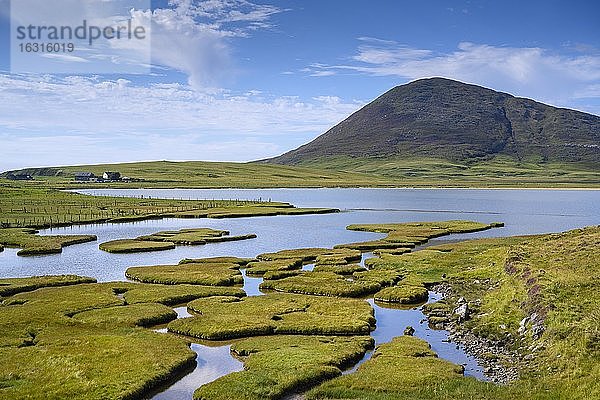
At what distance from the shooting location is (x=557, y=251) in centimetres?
6356

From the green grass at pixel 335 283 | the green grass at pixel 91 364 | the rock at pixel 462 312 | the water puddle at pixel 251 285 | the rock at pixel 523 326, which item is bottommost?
the water puddle at pixel 251 285

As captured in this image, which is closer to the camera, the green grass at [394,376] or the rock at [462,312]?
the green grass at [394,376]

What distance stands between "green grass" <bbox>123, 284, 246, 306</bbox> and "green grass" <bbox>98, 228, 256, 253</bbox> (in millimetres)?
34224

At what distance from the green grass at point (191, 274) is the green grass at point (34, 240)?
24424 mm

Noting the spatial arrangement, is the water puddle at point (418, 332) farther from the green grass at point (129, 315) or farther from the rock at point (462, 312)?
the green grass at point (129, 315)

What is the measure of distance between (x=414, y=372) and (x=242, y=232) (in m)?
91.0

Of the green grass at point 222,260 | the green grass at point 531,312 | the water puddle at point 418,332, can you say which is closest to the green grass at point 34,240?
the green grass at point 222,260

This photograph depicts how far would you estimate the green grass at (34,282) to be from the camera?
64.5 m

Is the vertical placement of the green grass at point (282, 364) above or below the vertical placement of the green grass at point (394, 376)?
below

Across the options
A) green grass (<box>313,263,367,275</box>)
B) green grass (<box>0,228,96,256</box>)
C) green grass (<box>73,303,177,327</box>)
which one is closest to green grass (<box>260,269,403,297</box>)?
green grass (<box>313,263,367,275</box>)

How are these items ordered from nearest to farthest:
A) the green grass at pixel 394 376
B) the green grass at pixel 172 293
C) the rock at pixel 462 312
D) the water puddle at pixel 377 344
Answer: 1. the green grass at pixel 394 376
2. the water puddle at pixel 377 344
3. the rock at pixel 462 312
4. the green grass at pixel 172 293

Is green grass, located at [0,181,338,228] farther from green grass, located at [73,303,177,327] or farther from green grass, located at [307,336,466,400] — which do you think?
green grass, located at [307,336,466,400]

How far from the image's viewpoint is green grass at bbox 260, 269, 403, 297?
64.2m

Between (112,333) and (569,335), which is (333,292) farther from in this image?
(569,335)
